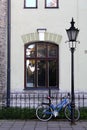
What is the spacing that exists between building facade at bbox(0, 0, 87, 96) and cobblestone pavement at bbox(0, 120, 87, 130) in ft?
12.4

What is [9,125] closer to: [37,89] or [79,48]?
[37,89]

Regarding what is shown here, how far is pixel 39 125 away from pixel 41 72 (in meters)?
4.98

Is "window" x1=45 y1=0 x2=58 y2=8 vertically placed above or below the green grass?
above

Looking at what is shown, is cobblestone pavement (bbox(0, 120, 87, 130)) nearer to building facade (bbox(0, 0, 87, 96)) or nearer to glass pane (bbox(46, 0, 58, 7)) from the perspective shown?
building facade (bbox(0, 0, 87, 96))

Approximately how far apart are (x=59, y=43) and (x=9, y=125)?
5.60 m

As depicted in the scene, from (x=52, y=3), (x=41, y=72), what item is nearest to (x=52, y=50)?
(x=41, y=72)

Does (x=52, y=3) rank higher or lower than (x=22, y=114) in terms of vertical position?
higher

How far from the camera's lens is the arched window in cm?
1820

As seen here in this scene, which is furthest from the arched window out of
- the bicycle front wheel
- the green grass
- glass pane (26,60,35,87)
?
the bicycle front wheel

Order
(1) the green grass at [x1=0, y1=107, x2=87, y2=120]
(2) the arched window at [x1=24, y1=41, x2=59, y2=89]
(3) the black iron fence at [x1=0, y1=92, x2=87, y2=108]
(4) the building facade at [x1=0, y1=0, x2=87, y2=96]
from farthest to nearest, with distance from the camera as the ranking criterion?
(2) the arched window at [x1=24, y1=41, x2=59, y2=89], (4) the building facade at [x1=0, y1=0, x2=87, y2=96], (3) the black iron fence at [x1=0, y1=92, x2=87, y2=108], (1) the green grass at [x1=0, y1=107, x2=87, y2=120]

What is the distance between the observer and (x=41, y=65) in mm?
18359

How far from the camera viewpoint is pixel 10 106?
1642 cm

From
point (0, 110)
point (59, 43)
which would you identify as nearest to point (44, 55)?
point (59, 43)

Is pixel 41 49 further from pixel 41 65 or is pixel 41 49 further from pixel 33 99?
pixel 33 99
